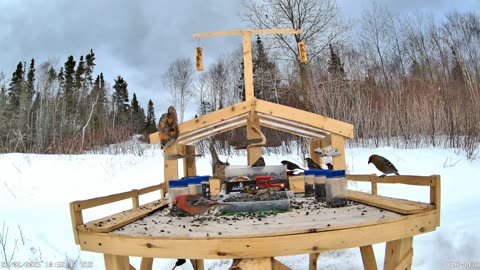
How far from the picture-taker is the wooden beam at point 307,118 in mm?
3062

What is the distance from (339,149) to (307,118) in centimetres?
35

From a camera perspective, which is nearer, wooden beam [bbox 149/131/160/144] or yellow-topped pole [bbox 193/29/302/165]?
wooden beam [bbox 149/131/160/144]

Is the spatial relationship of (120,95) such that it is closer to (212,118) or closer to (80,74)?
(80,74)

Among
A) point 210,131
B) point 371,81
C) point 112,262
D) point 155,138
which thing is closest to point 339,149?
point 210,131

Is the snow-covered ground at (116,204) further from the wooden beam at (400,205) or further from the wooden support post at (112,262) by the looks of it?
the wooden support post at (112,262)

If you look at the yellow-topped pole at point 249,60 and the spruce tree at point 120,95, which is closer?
the yellow-topped pole at point 249,60

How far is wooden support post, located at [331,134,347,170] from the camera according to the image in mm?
3020

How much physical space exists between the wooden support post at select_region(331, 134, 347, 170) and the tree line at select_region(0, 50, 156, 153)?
24.0 feet

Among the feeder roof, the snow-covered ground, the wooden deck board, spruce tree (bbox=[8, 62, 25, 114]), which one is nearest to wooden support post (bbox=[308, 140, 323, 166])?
the feeder roof

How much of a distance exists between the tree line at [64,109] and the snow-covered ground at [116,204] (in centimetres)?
256

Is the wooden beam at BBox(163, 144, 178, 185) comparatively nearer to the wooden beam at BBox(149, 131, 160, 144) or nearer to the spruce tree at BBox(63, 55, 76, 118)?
the wooden beam at BBox(149, 131, 160, 144)

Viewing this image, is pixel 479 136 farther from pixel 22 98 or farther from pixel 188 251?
pixel 22 98

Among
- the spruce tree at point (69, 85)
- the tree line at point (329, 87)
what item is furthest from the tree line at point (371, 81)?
A: the spruce tree at point (69, 85)

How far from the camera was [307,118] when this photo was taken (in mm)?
3125
